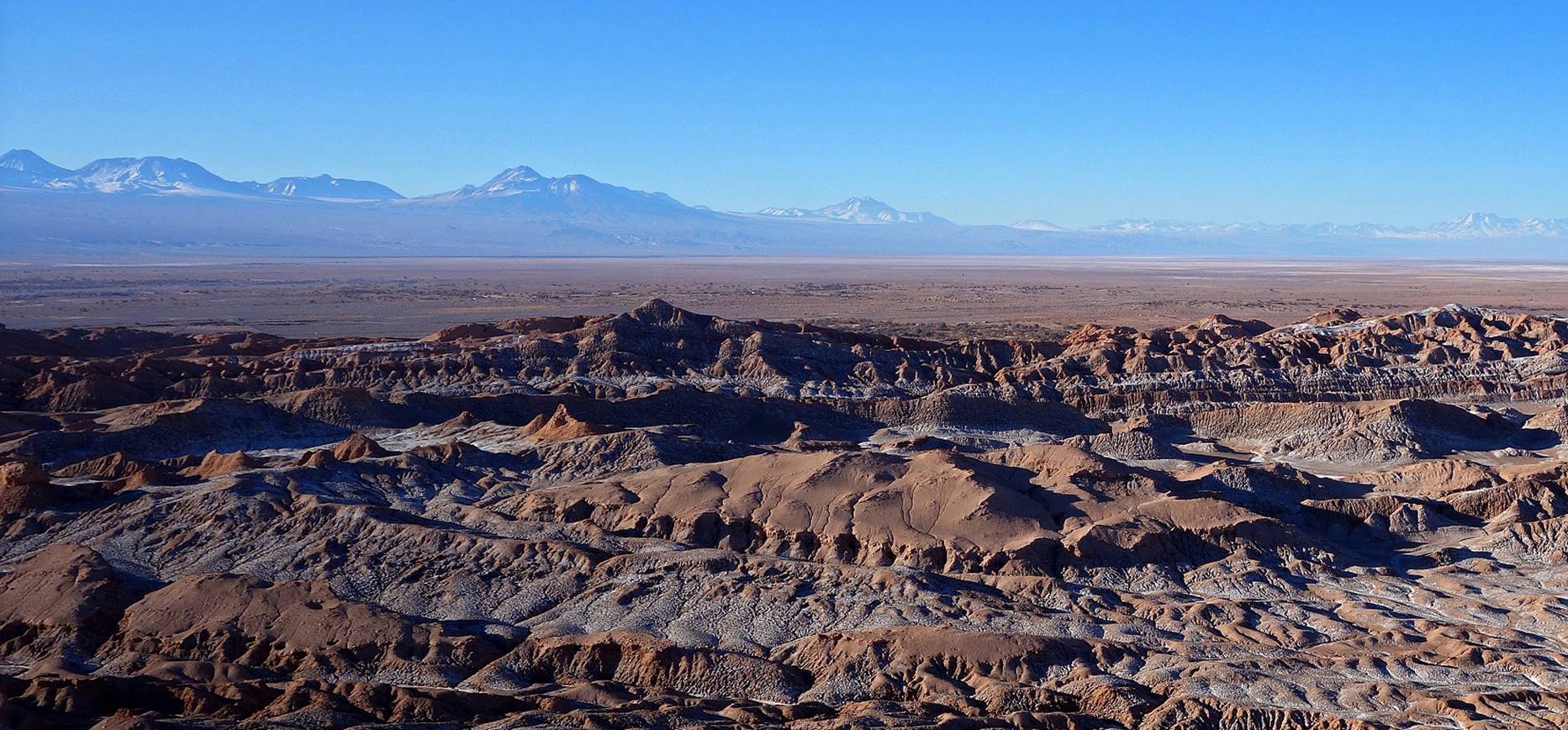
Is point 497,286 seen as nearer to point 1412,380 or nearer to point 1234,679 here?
point 1412,380

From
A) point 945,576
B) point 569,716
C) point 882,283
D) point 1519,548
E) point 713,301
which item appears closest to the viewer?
point 569,716

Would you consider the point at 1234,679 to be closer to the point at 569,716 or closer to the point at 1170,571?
the point at 1170,571

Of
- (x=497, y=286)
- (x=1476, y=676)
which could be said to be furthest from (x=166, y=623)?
(x=497, y=286)

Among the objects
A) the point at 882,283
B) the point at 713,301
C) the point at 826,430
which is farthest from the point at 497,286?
the point at 826,430

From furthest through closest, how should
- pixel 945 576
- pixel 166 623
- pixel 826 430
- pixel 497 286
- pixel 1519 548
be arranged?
pixel 497 286 < pixel 826 430 < pixel 1519 548 < pixel 945 576 < pixel 166 623

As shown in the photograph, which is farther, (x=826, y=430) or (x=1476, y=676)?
(x=826, y=430)

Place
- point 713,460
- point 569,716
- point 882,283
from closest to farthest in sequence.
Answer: point 569,716 < point 713,460 < point 882,283
